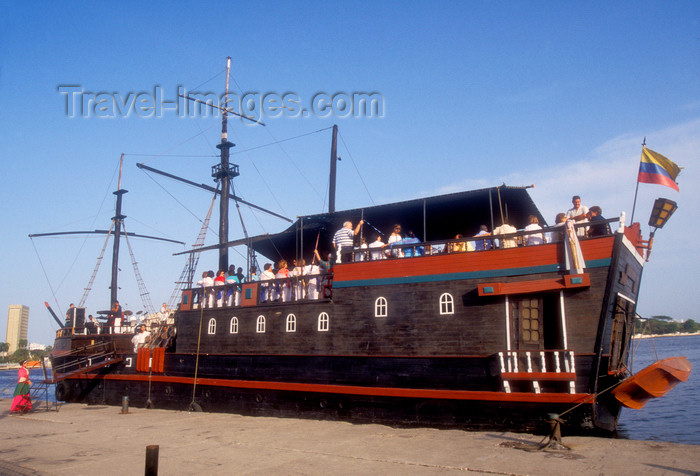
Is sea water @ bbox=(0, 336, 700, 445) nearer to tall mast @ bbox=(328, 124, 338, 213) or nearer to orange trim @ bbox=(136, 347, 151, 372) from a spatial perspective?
orange trim @ bbox=(136, 347, 151, 372)

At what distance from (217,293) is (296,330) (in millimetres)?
3831

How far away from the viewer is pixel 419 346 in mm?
10391

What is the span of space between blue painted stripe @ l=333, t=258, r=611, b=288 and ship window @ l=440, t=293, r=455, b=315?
34 cm

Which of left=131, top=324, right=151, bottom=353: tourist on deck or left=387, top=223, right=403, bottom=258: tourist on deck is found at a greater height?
left=387, top=223, right=403, bottom=258: tourist on deck

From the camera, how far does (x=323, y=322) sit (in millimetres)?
11875

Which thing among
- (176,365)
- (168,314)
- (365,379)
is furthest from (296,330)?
(168,314)

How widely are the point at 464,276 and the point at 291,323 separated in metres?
4.56

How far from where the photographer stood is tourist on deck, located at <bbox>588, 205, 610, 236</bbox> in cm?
945

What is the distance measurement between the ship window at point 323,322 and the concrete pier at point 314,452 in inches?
79.7

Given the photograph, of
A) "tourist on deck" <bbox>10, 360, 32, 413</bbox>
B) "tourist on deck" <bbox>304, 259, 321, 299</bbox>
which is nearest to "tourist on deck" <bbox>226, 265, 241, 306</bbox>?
"tourist on deck" <bbox>304, 259, 321, 299</bbox>

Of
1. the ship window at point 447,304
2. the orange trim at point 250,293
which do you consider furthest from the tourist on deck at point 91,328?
the ship window at point 447,304

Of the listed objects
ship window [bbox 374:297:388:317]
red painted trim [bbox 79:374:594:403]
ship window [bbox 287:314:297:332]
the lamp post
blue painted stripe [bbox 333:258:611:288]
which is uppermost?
the lamp post

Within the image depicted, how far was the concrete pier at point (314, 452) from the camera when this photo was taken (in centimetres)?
674

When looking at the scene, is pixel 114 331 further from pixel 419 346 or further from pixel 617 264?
pixel 617 264
